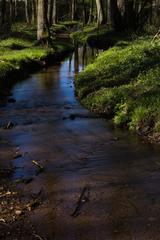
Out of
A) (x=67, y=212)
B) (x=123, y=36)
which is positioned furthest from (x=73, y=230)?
(x=123, y=36)

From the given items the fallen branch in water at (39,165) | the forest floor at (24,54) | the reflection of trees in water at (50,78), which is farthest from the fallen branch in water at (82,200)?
the forest floor at (24,54)

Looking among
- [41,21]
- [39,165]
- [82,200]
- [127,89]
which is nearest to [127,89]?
[127,89]

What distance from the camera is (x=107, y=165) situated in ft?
33.1

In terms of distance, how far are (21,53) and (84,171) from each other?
53.6ft

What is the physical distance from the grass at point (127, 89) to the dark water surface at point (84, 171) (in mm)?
408

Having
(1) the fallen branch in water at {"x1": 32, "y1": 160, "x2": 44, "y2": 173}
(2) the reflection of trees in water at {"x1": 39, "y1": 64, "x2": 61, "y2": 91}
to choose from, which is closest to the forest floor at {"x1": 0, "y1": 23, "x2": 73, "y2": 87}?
(2) the reflection of trees in water at {"x1": 39, "y1": 64, "x2": 61, "y2": 91}

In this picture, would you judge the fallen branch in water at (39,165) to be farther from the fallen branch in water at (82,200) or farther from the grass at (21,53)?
the grass at (21,53)

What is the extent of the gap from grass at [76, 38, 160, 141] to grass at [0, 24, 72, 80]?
311 centimetres

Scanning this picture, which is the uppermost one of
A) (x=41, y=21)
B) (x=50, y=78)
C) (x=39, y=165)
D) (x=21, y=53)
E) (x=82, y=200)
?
(x=82, y=200)

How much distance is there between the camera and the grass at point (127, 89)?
12.5 m

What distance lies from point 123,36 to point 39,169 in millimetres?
25460

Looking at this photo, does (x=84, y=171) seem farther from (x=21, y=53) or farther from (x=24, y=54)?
(x=21, y=53)

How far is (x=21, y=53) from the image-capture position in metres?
25.4

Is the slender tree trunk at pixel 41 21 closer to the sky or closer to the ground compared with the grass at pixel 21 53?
closer to the sky
